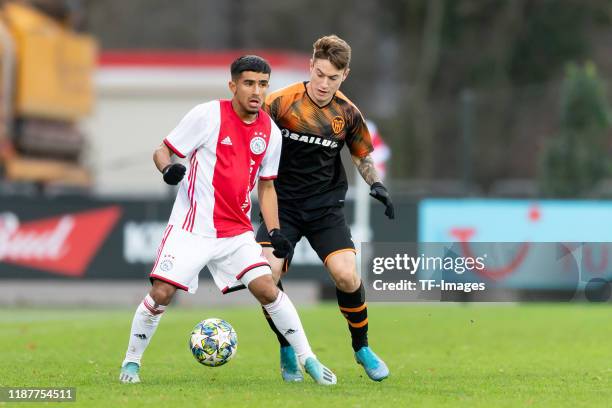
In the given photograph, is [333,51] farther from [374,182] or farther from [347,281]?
[347,281]

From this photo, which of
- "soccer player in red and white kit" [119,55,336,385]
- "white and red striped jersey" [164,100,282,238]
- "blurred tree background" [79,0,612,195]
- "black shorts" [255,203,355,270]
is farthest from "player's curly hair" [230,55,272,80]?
"blurred tree background" [79,0,612,195]

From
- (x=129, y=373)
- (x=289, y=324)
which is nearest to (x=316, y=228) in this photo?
(x=289, y=324)

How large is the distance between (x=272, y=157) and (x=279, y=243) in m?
0.59

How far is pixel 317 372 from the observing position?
972cm

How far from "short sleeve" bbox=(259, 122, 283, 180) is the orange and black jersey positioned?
1.05ft

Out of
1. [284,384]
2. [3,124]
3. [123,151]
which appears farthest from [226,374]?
[123,151]

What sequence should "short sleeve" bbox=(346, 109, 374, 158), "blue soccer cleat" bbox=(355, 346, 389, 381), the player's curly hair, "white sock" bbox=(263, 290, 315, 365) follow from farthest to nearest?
"short sleeve" bbox=(346, 109, 374, 158) < "blue soccer cleat" bbox=(355, 346, 389, 381) < "white sock" bbox=(263, 290, 315, 365) < the player's curly hair

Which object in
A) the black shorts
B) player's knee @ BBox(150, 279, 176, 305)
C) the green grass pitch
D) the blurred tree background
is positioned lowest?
the blurred tree background

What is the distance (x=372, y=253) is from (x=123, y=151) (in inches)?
1129

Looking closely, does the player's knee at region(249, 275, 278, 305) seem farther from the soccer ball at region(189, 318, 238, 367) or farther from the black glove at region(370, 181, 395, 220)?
the black glove at region(370, 181, 395, 220)

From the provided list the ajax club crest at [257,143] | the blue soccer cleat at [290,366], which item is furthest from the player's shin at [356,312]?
the ajax club crest at [257,143]

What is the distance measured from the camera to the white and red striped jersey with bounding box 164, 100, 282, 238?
9633 mm

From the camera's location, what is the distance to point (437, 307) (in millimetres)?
20250

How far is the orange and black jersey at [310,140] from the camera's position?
10.2 metres
